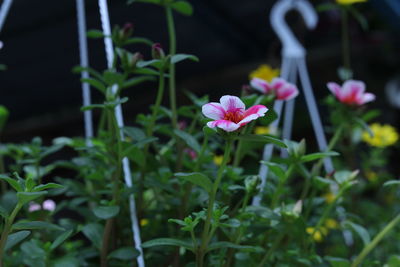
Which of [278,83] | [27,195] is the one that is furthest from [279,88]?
[27,195]

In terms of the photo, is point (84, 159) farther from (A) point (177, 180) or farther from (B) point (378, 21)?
(B) point (378, 21)

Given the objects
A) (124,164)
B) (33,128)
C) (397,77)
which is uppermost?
(124,164)

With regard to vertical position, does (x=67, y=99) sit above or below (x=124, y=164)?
below

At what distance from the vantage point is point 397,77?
2.16 meters

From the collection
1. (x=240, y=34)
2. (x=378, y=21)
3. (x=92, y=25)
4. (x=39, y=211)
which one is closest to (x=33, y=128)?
(x=92, y=25)

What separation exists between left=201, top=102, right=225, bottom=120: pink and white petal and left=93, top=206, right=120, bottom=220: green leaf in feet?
0.57

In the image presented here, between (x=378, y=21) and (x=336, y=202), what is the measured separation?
1657mm

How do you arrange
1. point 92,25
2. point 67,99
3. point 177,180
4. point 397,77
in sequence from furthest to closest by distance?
1. point 67,99
2. point 397,77
3. point 92,25
4. point 177,180

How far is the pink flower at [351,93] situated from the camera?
2.39 ft

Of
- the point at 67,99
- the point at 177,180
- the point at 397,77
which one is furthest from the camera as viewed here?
the point at 67,99

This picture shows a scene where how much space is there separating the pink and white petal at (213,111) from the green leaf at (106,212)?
0.17 meters

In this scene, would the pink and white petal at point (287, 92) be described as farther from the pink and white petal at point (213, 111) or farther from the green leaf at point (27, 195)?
the green leaf at point (27, 195)

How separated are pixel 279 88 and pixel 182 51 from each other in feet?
4.91

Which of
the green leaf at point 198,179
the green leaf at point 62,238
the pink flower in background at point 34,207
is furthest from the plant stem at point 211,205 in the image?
the pink flower in background at point 34,207
